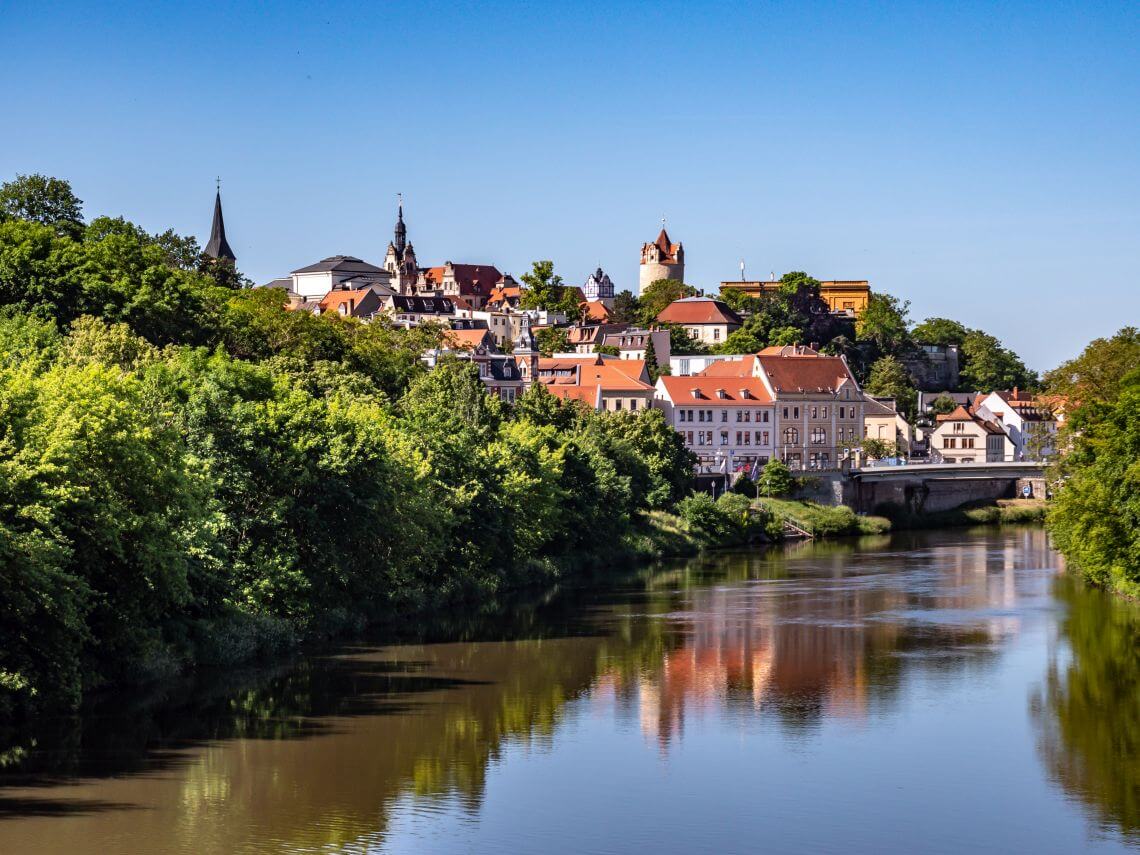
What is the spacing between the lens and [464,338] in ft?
376

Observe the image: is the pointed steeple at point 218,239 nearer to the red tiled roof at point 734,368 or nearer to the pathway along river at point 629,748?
the red tiled roof at point 734,368

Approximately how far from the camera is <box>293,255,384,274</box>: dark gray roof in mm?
177337

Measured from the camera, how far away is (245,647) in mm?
37125

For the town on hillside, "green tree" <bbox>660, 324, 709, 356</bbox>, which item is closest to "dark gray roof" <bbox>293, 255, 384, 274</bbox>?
the town on hillside

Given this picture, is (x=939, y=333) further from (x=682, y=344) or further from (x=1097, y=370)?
(x=1097, y=370)

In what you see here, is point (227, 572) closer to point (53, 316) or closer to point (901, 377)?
point (53, 316)

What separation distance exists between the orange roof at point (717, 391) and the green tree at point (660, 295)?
49694mm

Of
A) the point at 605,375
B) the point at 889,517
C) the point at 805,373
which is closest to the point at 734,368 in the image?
the point at 805,373

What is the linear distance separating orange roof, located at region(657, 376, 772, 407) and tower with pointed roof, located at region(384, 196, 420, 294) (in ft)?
254

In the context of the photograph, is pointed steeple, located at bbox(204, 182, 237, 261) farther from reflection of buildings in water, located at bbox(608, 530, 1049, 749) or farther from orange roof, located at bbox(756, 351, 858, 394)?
reflection of buildings in water, located at bbox(608, 530, 1049, 749)

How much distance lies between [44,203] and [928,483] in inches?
2040

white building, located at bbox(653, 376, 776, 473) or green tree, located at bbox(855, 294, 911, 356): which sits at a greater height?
green tree, located at bbox(855, 294, 911, 356)

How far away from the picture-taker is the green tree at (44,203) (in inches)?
3046

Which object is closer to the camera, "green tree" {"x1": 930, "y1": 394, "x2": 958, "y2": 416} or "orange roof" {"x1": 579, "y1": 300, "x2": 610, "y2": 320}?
"green tree" {"x1": 930, "y1": 394, "x2": 958, "y2": 416}
